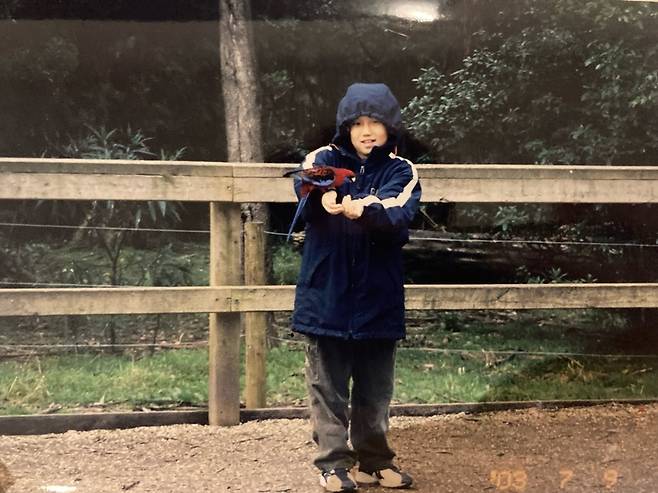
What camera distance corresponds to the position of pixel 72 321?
2.89 meters

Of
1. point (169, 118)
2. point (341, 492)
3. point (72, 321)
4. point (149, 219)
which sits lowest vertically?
point (341, 492)

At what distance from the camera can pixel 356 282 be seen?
221 cm

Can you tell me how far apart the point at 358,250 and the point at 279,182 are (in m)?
0.70

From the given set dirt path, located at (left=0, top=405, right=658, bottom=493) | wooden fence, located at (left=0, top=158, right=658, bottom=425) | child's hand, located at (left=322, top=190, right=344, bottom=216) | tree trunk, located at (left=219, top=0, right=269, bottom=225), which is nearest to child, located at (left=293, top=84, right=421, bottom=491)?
child's hand, located at (left=322, top=190, right=344, bottom=216)

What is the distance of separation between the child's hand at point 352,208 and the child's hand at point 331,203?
0.01 meters

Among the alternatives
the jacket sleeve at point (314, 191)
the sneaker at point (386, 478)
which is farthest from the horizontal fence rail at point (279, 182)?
the sneaker at point (386, 478)

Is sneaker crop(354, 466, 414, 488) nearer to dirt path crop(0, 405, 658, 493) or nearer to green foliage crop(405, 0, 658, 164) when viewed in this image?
dirt path crop(0, 405, 658, 493)

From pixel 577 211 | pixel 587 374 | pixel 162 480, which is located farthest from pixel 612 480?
pixel 162 480

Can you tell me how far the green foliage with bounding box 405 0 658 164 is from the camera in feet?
8.07

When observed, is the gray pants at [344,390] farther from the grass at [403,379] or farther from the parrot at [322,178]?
the grass at [403,379]

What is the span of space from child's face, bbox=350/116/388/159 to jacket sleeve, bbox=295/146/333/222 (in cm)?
8

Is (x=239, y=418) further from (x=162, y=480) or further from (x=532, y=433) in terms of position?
(x=532, y=433)

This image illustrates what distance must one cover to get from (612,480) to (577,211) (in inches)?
34.6

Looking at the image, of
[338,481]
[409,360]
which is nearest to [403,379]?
[409,360]
